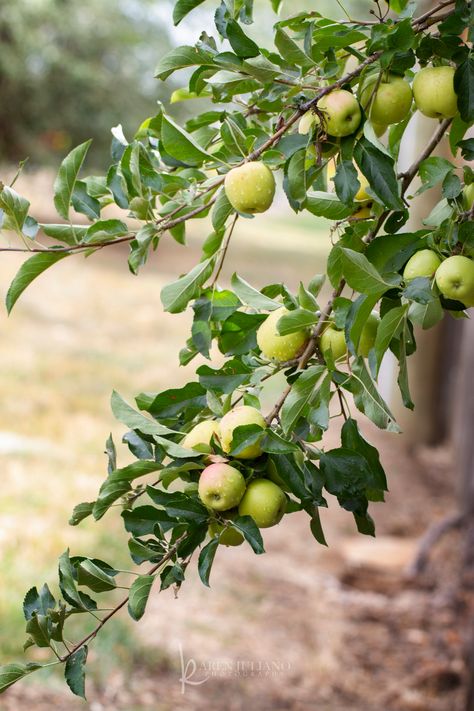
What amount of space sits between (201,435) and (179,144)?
8.2 inches

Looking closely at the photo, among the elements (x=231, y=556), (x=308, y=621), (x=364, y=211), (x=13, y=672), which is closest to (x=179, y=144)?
(x=364, y=211)

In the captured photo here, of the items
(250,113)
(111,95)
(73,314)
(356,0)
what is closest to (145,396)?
(250,113)

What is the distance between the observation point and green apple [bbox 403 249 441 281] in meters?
0.57

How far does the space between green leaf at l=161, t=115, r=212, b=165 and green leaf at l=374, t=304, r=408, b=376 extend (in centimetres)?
18

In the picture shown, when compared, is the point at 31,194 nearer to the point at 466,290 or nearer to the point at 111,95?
the point at 111,95

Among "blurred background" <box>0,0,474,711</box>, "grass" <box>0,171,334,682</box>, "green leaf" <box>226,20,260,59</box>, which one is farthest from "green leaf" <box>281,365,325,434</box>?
"grass" <box>0,171,334,682</box>

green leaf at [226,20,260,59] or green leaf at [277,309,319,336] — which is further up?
green leaf at [226,20,260,59]

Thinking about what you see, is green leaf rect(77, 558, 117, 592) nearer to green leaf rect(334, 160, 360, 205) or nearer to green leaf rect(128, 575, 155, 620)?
green leaf rect(128, 575, 155, 620)

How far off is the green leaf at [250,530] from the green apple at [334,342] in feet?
0.44

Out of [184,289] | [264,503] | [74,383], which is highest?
[184,289]

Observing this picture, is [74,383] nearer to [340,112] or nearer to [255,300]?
[255,300]

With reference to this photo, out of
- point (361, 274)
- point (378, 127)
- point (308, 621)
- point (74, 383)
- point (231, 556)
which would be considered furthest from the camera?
point (74, 383)

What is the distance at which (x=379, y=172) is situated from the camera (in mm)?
552

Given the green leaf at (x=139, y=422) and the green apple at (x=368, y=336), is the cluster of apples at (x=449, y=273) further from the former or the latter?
the green leaf at (x=139, y=422)
